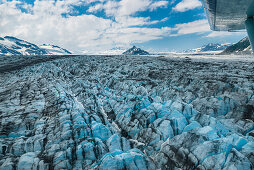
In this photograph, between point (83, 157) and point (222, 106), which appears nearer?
point (83, 157)

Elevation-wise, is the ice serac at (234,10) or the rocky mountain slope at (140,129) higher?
the ice serac at (234,10)

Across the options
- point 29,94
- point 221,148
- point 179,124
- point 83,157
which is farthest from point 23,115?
point 221,148

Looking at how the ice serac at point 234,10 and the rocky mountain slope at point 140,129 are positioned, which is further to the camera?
the ice serac at point 234,10

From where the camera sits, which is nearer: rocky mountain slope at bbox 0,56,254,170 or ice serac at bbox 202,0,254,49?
A: rocky mountain slope at bbox 0,56,254,170

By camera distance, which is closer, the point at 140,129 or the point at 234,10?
the point at 140,129

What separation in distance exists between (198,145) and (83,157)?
7.78 m

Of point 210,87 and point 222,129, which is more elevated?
point 210,87

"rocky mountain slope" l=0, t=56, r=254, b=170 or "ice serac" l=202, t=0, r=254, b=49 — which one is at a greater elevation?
"ice serac" l=202, t=0, r=254, b=49

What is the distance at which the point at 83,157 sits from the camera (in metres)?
9.43

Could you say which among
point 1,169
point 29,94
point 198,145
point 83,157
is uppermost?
point 29,94

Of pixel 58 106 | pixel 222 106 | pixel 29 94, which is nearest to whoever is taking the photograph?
pixel 222 106

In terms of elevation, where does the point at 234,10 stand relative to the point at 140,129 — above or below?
above

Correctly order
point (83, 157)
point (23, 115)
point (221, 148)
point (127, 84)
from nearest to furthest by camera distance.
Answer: point (221, 148)
point (83, 157)
point (23, 115)
point (127, 84)

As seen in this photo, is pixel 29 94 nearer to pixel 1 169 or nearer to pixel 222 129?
pixel 1 169
